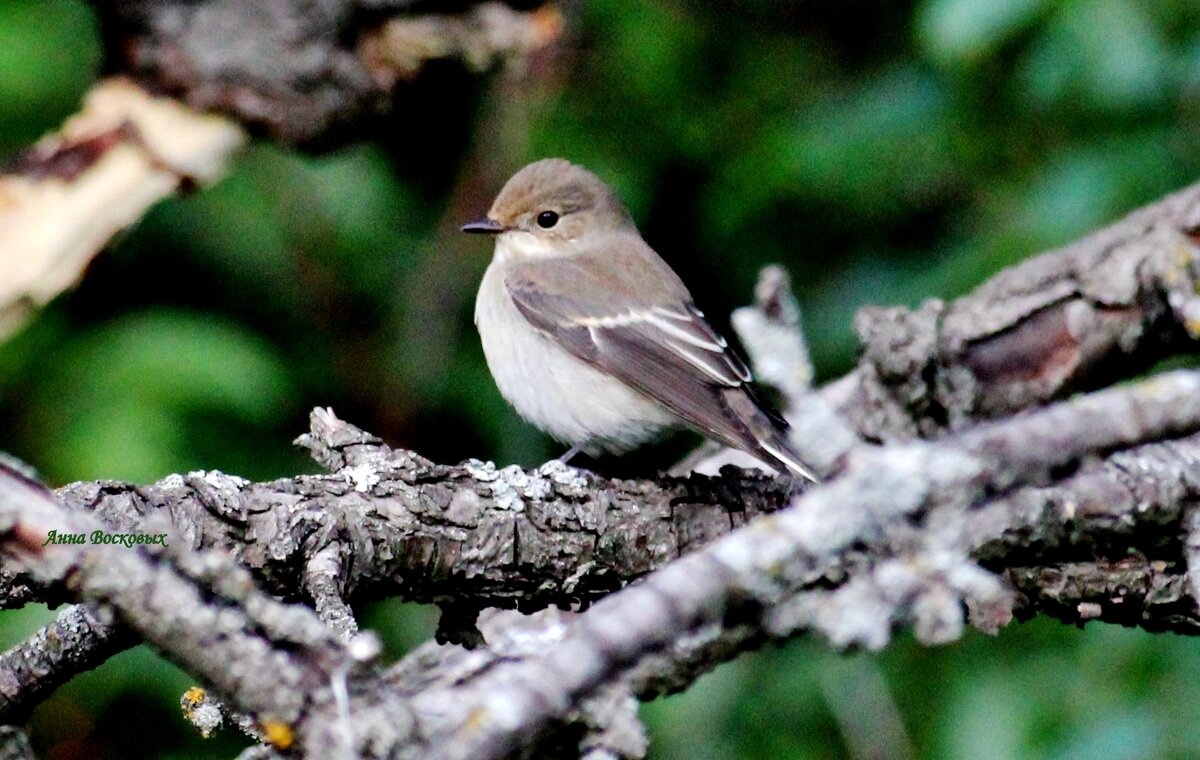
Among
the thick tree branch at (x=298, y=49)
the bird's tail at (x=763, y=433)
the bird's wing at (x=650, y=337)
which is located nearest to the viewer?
the bird's tail at (x=763, y=433)

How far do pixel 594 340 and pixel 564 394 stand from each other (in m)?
0.19

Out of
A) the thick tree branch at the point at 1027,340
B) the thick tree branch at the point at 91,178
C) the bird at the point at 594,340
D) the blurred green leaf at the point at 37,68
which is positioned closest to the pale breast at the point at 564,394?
the bird at the point at 594,340

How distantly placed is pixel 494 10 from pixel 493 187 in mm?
814

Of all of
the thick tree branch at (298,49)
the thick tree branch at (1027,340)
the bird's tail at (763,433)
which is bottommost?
the bird's tail at (763,433)

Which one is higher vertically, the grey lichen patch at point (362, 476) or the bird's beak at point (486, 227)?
the bird's beak at point (486, 227)

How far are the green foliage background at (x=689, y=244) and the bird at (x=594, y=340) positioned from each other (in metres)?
0.27

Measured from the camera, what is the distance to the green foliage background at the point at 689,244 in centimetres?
460

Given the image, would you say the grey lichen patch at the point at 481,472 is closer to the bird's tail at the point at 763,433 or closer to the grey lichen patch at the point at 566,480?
the grey lichen patch at the point at 566,480

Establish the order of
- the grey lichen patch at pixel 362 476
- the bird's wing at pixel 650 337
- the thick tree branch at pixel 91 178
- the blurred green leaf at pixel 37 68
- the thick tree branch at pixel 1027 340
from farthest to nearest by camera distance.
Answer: the blurred green leaf at pixel 37 68
the thick tree branch at pixel 91 178
the thick tree branch at pixel 1027 340
the bird's wing at pixel 650 337
the grey lichen patch at pixel 362 476

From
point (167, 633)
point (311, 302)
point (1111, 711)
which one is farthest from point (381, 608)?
point (167, 633)

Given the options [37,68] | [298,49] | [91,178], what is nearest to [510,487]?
[91,178]

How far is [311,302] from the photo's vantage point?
6023 millimetres

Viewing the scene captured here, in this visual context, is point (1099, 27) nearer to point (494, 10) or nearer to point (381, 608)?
point (494, 10)

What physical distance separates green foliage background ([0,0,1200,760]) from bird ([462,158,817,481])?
268mm
